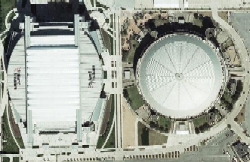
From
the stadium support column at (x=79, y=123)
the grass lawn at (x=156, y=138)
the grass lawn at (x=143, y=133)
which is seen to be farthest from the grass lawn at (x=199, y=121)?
the stadium support column at (x=79, y=123)

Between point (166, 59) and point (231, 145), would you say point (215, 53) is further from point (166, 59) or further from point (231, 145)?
point (231, 145)

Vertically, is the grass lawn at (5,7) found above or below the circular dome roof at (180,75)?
above

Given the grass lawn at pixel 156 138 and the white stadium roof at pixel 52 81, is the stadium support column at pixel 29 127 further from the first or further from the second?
the grass lawn at pixel 156 138

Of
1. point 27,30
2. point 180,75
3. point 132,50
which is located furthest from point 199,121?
point 27,30

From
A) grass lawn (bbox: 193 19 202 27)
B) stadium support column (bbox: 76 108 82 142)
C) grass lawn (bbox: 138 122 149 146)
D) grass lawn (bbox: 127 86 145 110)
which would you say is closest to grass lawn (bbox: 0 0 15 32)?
stadium support column (bbox: 76 108 82 142)

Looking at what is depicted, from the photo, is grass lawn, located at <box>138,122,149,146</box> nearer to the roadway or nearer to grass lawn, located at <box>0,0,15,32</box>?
the roadway
